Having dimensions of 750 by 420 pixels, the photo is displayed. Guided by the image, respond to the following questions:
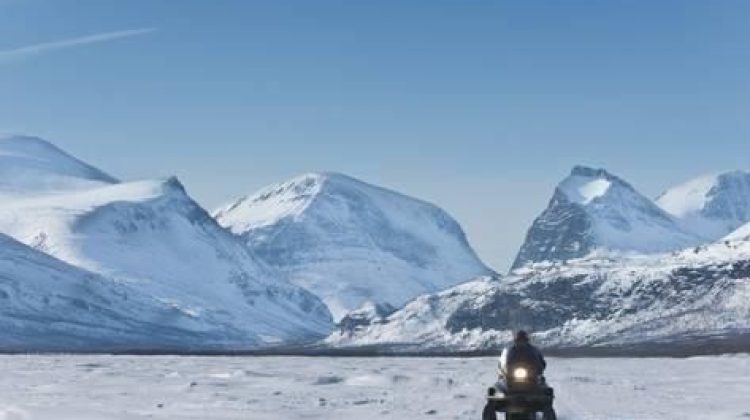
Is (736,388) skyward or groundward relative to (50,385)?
groundward

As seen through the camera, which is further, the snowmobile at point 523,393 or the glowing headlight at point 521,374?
the glowing headlight at point 521,374

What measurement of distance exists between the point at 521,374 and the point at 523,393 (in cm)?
56

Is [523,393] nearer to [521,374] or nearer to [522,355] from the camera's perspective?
[521,374]

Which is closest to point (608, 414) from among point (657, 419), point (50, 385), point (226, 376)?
point (657, 419)

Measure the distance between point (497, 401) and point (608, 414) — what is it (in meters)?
15.0

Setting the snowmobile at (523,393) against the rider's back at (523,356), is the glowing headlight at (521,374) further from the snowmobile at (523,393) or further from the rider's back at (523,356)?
the rider's back at (523,356)

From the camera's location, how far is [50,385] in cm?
8406

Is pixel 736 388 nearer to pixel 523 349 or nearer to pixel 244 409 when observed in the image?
pixel 244 409

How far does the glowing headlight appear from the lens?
111ft

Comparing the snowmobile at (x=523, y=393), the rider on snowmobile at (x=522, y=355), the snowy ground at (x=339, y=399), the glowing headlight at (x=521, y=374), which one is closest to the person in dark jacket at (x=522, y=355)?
the rider on snowmobile at (x=522, y=355)

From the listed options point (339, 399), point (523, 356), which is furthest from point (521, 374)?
point (339, 399)

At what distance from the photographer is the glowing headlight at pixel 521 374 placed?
33969 mm

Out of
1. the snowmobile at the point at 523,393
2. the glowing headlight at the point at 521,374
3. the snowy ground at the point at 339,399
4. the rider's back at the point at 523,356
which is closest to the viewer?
the snowmobile at the point at 523,393

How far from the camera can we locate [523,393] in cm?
3381
